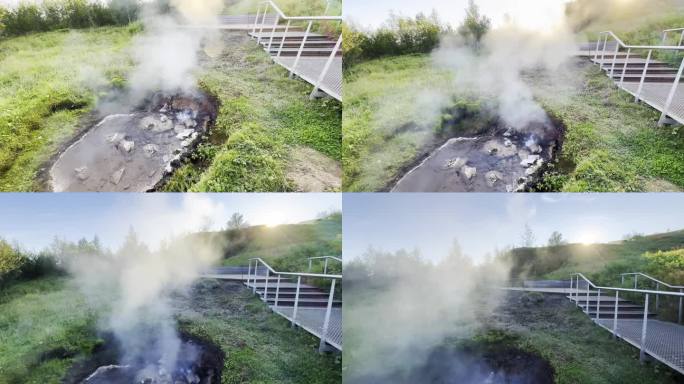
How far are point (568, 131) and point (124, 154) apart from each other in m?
2.87

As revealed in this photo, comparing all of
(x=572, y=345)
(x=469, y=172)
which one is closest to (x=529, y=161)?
(x=469, y=172)

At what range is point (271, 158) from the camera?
3311 millimetres

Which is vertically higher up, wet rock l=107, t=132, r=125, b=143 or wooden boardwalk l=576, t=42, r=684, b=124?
wooden boardwalk l=576, t=42, r=684, b=124

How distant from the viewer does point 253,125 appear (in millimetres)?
3375

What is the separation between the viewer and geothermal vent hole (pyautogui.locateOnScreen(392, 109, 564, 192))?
3.31m

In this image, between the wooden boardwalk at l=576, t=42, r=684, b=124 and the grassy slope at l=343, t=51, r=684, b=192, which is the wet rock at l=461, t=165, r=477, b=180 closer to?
the grassy slope at l=343, t=51, r=684, b=192

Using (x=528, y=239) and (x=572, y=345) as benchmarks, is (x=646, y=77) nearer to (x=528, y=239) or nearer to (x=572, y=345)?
(x=528, y=239)

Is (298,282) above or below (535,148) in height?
below

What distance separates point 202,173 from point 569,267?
8.58 ft

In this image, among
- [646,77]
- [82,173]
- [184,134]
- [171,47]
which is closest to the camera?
[82,173]

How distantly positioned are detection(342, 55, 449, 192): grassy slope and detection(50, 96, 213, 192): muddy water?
1.00 m

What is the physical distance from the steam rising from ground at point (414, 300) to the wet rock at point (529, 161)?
0.73 metres

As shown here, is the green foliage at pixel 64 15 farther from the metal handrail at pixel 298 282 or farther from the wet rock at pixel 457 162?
the wet rock at pixel 457 162

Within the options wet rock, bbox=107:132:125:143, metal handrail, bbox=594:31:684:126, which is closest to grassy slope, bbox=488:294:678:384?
metal handrail, bbox=594:31:684:126
